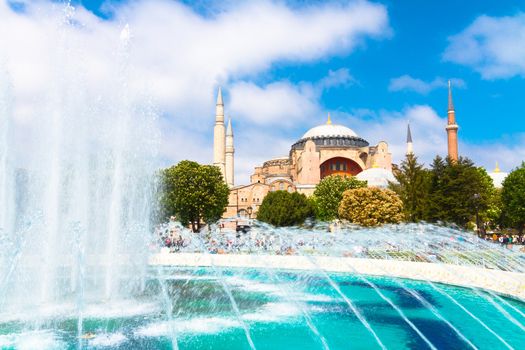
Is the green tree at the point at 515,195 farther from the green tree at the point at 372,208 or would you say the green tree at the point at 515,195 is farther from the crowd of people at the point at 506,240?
the green tree at the point at 372,208

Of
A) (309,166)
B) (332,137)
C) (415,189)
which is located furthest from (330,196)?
(332,137)

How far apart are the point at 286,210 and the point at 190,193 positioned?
31.4 feet

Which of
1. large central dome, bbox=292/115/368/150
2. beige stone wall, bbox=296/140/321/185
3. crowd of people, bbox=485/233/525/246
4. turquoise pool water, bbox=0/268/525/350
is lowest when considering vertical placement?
turquoise pool water, bbox=0/268/525/350

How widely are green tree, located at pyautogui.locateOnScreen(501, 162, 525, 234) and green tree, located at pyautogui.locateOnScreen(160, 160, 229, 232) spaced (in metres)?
20.6

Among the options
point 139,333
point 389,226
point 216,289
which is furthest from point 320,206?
point 139,333

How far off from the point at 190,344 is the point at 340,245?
1733cm

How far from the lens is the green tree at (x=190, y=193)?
3484 centimetres

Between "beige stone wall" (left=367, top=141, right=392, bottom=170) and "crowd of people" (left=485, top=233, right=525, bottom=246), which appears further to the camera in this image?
"beige stone wall" (left=367, top=141, right=392, bottom=170)

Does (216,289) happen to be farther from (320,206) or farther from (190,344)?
(320,206)

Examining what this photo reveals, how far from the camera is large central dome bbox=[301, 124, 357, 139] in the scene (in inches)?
2817

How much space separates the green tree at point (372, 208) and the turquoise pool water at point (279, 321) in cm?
1869

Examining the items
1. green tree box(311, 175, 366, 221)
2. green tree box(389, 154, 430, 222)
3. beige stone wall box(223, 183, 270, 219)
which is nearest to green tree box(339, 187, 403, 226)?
green tree box(389, 154, 430, 222)

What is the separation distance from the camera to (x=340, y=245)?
24125 mm

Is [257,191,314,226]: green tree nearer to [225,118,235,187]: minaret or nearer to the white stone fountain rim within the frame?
the white stone fountain rim
